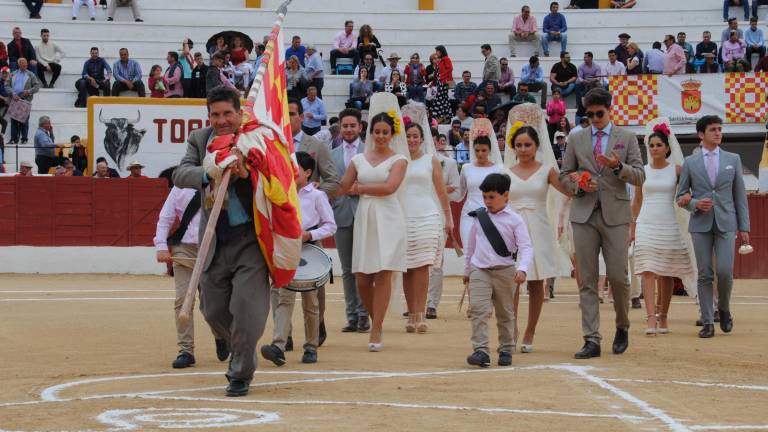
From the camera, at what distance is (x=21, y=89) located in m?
28.0

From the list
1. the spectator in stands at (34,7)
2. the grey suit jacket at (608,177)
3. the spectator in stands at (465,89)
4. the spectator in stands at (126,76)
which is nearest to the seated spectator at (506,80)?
the spectator in stands at (465,89)

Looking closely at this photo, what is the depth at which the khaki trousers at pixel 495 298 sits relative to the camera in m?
10.2

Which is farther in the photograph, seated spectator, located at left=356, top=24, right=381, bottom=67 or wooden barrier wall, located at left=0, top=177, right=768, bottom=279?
seated spectator, located at left=356, top=24, right=381, bottom=67

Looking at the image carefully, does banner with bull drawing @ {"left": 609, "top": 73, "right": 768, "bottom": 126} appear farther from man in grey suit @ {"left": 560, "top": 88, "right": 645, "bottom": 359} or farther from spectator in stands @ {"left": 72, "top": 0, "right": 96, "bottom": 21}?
man in grey suit @ {"left": 560, "top": 88, "right": 645, "bottom": 359}

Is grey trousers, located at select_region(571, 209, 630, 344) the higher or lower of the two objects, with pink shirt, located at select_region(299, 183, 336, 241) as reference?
lower

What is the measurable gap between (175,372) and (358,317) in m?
3.40

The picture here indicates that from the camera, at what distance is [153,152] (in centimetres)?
2405

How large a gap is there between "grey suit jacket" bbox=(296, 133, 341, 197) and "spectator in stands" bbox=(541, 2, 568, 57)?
70.3 feet

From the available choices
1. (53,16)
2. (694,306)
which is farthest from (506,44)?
(694,306)

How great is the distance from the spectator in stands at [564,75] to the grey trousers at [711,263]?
55.8 feet

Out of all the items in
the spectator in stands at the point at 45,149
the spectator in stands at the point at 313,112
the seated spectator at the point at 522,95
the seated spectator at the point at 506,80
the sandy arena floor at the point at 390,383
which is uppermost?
the seated spectator at the point at 506,80

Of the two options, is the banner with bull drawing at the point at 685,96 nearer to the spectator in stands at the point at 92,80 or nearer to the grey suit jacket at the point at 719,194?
the spectator in stands at the point at 92,80

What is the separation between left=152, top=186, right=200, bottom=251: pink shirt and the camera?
1030 centimetres

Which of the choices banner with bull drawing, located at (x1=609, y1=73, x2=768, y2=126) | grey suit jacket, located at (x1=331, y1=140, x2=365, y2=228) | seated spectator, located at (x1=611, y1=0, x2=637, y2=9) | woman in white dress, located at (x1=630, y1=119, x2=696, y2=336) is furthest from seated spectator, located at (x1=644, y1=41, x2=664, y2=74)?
grey suit jacket, located at (x1=331, y1=140, x2=365, y2=228)
